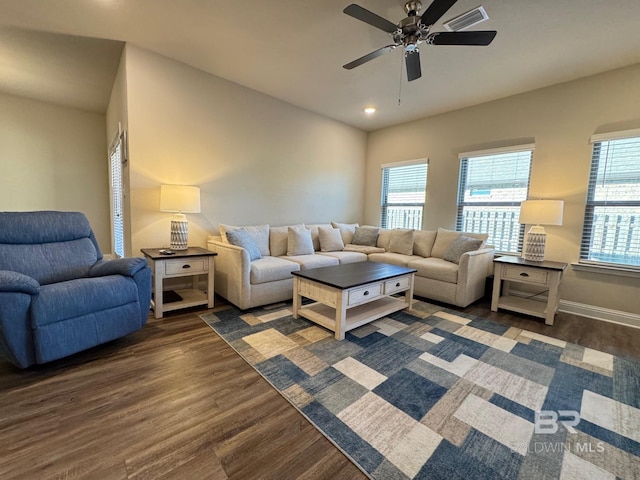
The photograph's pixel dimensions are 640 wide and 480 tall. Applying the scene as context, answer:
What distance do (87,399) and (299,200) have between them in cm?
351

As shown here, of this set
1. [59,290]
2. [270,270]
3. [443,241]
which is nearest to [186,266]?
[270,270]

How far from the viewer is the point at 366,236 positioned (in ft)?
15.6

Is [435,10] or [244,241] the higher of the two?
[435,10]

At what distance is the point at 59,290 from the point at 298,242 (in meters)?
2.49

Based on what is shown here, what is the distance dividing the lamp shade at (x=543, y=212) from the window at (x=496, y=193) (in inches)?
25.9

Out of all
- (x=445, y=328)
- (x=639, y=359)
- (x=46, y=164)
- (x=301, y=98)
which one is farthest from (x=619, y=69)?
(x=46, y=164)

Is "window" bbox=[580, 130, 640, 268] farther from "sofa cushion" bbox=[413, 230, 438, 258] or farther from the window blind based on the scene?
the window blind

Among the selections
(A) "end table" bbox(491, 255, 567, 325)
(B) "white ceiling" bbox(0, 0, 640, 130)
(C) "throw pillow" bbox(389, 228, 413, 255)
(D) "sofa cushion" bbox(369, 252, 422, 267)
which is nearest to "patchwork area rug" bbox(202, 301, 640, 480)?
(A) "end table" bbox(491, 255, 567, 325)

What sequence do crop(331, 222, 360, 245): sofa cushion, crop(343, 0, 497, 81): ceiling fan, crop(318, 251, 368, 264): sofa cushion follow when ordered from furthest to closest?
crop(331, 222, 360, 245): sofa cushion
crop(318, 251, 368, 264): sofa cushion
crop(343, 0, 497, 81): ceiling fan

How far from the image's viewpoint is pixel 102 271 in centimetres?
234

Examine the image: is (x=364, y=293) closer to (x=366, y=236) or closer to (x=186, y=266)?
(x=186, y=266)

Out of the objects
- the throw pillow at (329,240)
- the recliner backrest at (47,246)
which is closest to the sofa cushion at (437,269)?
the throw pillow at (329,240)

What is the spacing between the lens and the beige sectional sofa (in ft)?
10.0

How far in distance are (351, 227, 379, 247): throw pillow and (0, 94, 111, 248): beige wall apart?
4682 millimetres
